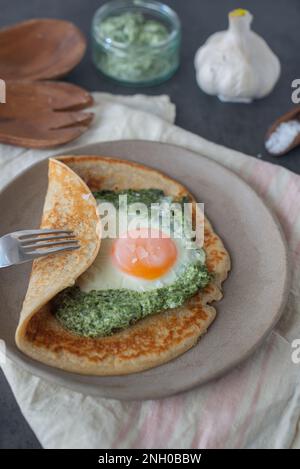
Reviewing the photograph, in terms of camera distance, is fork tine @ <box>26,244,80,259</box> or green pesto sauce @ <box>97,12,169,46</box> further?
green pesto sauce @ <box>97,12,169,46</box>

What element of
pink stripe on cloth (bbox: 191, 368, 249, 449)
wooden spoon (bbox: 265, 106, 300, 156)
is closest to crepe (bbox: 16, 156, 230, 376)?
pink stripe on cloth (bbox: 191, 368, 249, 449)

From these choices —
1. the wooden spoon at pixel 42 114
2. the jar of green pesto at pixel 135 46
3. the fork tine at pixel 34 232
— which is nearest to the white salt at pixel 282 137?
the jar of green pesto at pixel 135 46

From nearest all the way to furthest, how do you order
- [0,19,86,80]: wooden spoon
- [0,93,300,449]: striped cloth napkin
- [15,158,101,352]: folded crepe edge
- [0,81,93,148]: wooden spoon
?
[0,93,300,449]: striped cloth napkin, [15,158,101,352]: folded crepe edge, [0,81,93,148]: wooden spoon, [0,19,86,80]: wooden spoon

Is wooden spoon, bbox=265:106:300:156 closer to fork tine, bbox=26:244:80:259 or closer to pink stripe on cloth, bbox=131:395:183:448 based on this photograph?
fork tine, bbox=26:244:80:259

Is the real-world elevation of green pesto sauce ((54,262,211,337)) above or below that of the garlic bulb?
below

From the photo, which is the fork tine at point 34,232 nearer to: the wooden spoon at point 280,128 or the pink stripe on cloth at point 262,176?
the pink stripe on cloth at point 262,176
